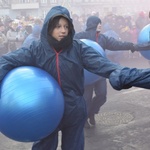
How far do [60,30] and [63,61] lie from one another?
0.31 meters

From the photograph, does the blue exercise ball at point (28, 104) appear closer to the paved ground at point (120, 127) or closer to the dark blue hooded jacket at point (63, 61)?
the dark blue hooded jacket at point (63, 61)

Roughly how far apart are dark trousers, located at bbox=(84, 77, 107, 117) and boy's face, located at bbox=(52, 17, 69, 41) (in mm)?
2132

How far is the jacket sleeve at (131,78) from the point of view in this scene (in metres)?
2.75

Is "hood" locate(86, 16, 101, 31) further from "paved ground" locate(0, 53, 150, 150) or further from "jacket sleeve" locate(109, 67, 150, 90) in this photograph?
"jacket sleeve" locate(109, 67, 150, 90)

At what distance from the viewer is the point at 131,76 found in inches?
109

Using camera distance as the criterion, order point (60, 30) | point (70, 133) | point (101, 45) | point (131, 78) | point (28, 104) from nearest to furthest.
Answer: point (131, 78) → point (28, 104) → point (60, 30) → point (70, 133) → point (101, 45)

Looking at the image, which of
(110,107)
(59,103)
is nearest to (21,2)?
(110,107)

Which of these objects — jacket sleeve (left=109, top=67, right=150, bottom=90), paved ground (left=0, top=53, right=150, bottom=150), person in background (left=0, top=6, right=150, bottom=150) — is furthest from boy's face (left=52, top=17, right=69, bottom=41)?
paved ground (left=0, top=53, right=150, bottom=150)

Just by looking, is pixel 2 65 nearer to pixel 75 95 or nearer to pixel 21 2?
pixel 75 95

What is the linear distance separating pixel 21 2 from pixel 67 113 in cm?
4795

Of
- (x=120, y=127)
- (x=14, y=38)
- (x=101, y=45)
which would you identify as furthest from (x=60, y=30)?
(x=14, y=38)

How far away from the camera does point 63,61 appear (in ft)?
10.7

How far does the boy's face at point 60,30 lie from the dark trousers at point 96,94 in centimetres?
213

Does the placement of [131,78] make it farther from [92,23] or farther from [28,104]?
[92,23]
